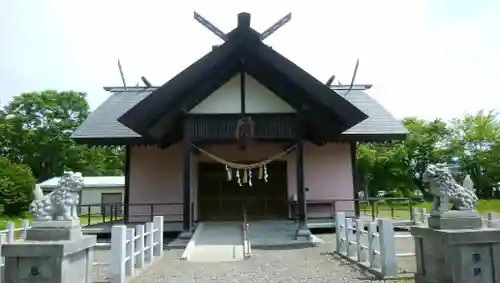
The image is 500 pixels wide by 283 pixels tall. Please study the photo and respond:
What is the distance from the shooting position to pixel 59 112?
→ 126 ft

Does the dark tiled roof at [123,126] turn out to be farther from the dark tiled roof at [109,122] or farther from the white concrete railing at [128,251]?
the white concrete railing at [128,251]

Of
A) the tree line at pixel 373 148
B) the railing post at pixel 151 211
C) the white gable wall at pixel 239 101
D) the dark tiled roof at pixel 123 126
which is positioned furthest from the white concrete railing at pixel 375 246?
the tree line at pixel 373 148

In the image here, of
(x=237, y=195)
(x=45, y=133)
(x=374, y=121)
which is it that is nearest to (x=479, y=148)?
(x=374, y=121)

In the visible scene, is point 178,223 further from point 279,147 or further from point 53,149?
point 53,149


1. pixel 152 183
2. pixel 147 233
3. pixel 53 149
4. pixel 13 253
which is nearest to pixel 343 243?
pixel 147 233

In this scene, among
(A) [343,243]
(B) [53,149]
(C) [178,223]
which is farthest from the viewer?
(B) [53,149]

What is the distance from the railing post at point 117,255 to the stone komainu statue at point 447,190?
4.21 meters

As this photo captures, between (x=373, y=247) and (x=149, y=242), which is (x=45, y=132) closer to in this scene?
(x=149, y=242)

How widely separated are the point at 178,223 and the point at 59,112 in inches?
1186

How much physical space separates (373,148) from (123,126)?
88.9 ft

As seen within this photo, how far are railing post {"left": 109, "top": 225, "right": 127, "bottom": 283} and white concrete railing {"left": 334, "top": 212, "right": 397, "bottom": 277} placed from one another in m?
3.69

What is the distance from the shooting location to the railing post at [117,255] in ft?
19.0

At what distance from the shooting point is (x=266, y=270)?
681 cm

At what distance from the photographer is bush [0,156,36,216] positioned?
21484 mm
